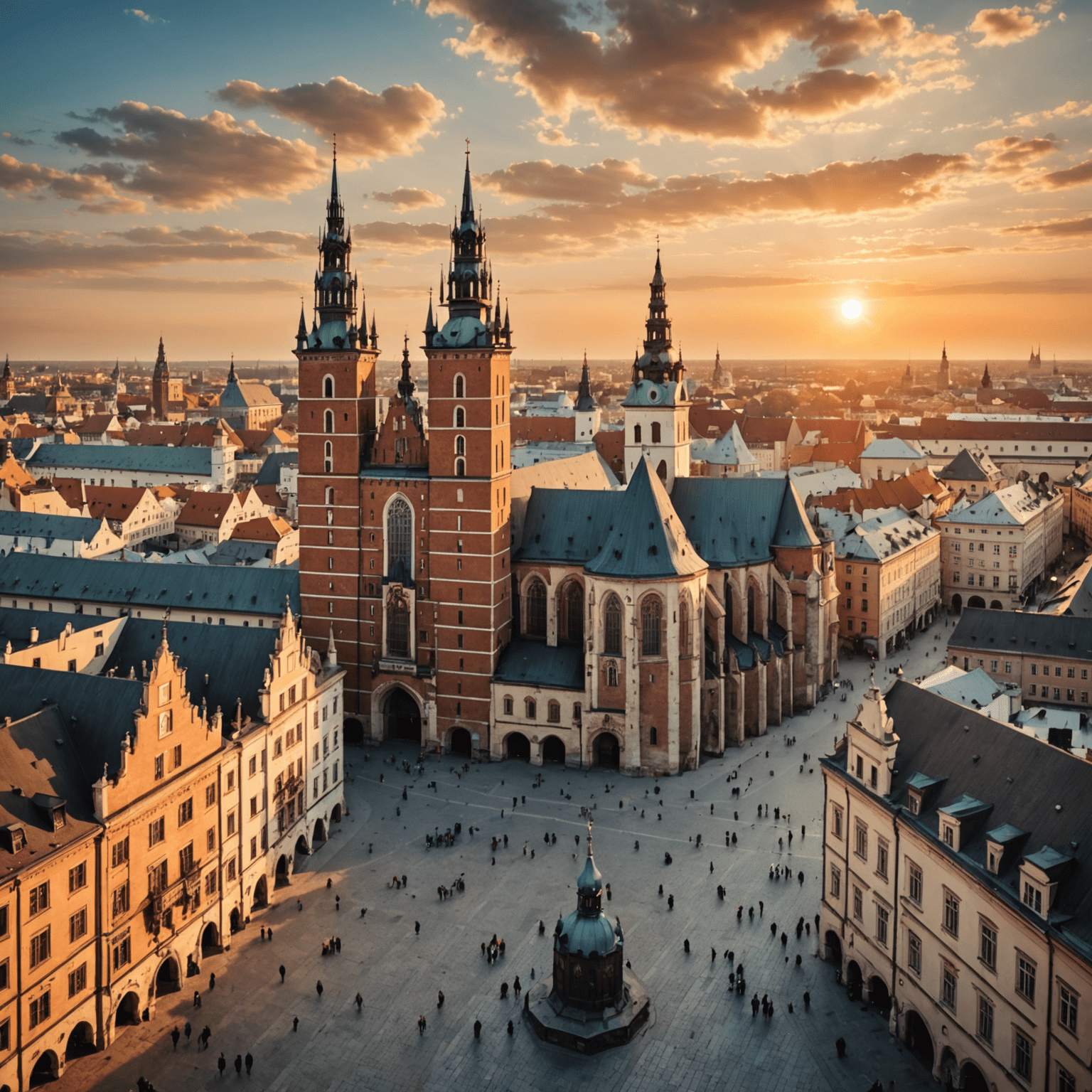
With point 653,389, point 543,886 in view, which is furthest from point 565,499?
point 543,886

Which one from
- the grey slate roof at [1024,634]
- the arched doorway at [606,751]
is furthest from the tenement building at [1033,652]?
the arched doorway at [606,751]

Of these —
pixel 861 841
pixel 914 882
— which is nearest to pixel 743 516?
pixel 861 841

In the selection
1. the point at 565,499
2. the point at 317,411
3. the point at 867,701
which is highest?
the point at 317,411

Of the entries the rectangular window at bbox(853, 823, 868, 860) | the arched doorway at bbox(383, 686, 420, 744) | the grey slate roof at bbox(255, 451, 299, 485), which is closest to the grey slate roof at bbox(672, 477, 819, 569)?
the arched doorway at bbox(383, 686, 420, 744)

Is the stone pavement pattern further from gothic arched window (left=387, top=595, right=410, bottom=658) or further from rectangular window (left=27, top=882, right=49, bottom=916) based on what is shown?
gothic arched window (left=387, top=595, right=410, bottom=658)

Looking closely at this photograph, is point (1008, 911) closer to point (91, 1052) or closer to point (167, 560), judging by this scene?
point (91, 1052)

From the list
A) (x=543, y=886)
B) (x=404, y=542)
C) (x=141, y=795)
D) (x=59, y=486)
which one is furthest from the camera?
(x=59, y=486)
